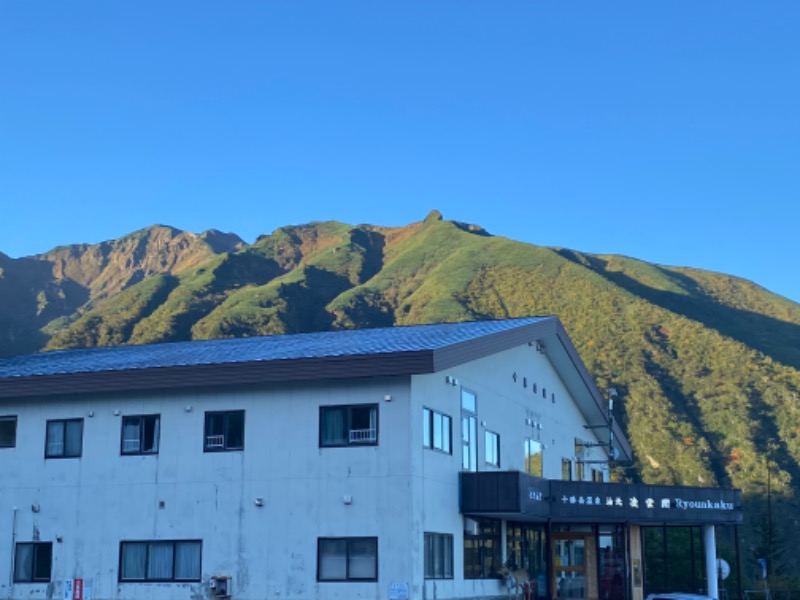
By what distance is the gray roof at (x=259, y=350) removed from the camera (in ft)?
76.3

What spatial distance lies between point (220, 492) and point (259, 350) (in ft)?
14.7

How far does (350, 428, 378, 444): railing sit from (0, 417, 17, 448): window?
31.2ft

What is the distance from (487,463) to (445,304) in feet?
266

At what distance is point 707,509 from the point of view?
29297 mm

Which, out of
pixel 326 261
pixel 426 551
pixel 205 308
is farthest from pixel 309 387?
pixel 326 261

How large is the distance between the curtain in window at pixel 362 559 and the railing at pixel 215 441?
4.05 meters

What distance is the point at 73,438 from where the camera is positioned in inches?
977

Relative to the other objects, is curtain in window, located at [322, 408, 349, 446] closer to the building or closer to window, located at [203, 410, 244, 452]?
the building

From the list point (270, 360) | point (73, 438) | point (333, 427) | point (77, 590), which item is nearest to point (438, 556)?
point (333, 427)

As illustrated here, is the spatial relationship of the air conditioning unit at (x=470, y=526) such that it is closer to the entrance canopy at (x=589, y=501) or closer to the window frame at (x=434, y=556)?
the entrance canopy at (x=589, y=501)

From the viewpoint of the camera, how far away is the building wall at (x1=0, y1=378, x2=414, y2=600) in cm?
2191

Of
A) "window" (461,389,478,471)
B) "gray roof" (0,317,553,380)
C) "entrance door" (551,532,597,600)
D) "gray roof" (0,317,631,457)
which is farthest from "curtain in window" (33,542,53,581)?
"entrance door" (551,532,597,600)

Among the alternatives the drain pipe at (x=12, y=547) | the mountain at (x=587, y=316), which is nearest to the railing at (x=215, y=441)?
the drain pipe at (x=12, y=547)

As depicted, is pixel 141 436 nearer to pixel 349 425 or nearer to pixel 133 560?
pixel 133 560
